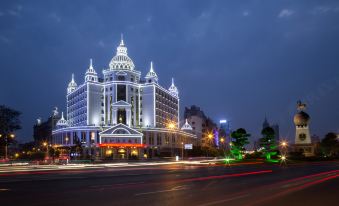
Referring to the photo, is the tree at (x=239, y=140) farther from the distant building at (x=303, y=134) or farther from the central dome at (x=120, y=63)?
the central dome at (x=120, y=63)

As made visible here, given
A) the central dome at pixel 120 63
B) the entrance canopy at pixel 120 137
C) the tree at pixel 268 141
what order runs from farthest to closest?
the central dome at pixel 120 63, the entrance canopy at pixel 120 137, the tree at pixel 268 141

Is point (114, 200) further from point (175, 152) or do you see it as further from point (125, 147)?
point (175, 152)

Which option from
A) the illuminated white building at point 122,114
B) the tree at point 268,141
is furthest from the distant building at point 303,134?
the illuminated white building at point 122,114

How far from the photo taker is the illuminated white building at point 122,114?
121188 millimetres

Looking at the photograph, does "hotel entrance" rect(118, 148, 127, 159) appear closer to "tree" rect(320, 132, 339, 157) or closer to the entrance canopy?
the entrance canopy

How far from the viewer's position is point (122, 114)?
13125 centimetres

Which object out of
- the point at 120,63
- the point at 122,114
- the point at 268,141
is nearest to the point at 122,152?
the point at 122,114

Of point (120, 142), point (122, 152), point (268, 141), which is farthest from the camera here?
point (122, 152)

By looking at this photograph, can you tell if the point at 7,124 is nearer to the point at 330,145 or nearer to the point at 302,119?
the point at 302,119

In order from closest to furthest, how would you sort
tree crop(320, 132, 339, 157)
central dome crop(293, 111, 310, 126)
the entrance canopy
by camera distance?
central dome crop(293, 111, 310, 126) < tree crop(320, 132, 339, 157) < the entrance canopy

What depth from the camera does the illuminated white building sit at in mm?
121188

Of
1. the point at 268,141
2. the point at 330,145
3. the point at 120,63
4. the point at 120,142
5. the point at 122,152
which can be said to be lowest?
the point at 122,152

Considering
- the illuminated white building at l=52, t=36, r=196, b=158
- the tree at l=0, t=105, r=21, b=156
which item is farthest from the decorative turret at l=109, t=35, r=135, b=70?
the tree at l=0, t=105, r=21, b=156

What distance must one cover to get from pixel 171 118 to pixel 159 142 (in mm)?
31932
